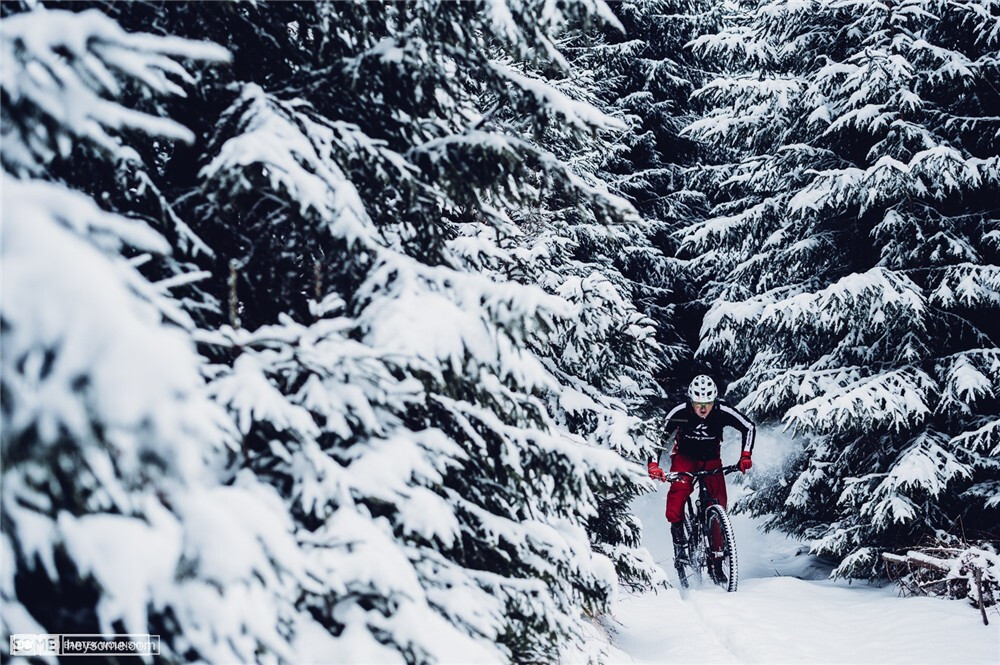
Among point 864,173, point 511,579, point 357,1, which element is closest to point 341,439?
point 511,579

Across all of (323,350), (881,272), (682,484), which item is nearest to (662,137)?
(881,272)

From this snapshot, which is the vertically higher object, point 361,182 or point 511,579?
point 361,182

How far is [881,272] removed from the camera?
8.38m

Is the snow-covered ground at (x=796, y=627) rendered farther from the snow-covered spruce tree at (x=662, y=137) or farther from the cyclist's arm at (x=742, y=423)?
the snow-covered spruce tree at (x=662, y=137)

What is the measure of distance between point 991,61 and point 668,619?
8004mm

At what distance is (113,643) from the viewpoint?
2.00 m

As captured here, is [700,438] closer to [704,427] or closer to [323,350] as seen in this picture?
[704,427]

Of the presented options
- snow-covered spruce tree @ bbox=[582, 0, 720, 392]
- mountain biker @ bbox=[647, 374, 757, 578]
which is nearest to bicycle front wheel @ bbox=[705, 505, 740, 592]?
mountain biker @ bbox=[647, 374, 757, 578]

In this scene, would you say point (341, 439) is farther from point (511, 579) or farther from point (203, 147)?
point (203, 147)

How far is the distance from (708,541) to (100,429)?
7.27 metres

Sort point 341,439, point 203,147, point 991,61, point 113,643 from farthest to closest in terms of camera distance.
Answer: point 991,61 < point 203,147 < point 341,439 < point 113,643

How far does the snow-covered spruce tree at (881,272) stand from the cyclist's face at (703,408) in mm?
1401

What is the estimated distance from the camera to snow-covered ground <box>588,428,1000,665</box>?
16.9 feet

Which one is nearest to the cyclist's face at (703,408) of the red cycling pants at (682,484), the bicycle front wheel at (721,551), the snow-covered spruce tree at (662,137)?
the red cycling pants at (682,484)
